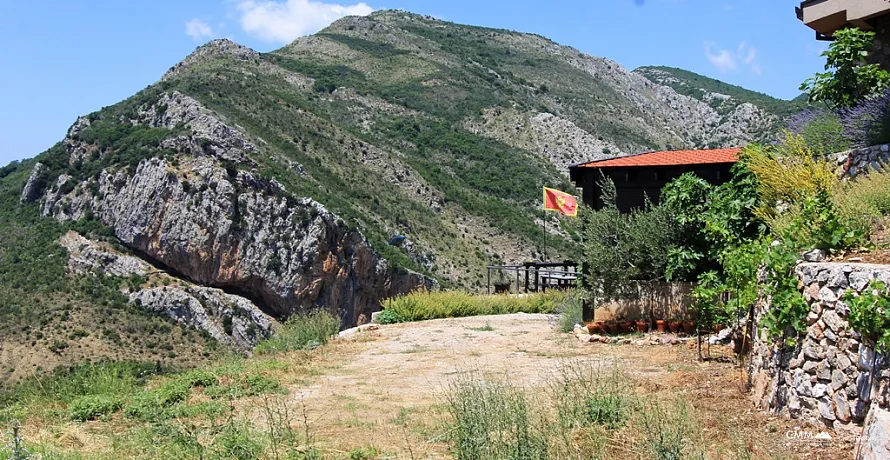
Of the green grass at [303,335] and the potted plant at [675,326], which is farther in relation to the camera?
the green grass at [303,335]

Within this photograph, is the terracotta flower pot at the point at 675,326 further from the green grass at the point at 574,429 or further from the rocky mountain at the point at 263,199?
the rocky mountain at the point at 263,199

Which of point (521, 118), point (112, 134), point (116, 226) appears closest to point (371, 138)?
point (521, 118)

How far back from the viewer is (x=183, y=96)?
187 ft

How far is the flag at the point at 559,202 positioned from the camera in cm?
2742

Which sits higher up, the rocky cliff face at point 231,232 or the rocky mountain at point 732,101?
the rocky mountain at point 732,101

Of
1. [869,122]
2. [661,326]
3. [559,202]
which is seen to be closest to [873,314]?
[869,122]

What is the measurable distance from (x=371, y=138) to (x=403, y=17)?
61545 millimetres

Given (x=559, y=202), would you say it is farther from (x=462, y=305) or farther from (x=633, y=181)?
(x=633, y=181)

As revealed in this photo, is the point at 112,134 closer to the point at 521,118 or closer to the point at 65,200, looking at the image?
the point at 65,200

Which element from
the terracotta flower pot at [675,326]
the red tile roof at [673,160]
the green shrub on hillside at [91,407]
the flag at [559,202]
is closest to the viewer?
the green shrub on hillside at [91,407]

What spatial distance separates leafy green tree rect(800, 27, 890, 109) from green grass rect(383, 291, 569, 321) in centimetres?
886

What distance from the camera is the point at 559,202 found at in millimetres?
27453

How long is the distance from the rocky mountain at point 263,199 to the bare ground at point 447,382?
1783 centimetres

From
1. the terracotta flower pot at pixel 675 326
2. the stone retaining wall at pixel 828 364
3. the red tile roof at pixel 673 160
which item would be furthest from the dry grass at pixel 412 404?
the red tile roof at pixel 673 160
